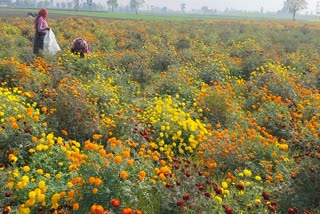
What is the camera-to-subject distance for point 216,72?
943cm

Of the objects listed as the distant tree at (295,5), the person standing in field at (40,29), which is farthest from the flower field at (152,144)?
the distant tree at (295,5)

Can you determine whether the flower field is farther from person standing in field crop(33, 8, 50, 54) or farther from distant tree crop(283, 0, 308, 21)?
distant tree crop(283, 0, 308, 21)

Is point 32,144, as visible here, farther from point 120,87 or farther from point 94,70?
point 94,70

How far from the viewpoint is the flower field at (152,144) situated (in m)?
3.16

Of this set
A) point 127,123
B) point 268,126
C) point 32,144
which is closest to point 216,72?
point 268,126

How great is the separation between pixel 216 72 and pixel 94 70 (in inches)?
128

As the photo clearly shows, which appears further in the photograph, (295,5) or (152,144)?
(295,5)

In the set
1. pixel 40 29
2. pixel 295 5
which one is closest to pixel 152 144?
pixel 40 29

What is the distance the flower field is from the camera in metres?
3.16

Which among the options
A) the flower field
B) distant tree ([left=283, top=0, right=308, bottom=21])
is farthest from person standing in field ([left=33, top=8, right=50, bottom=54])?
distant tree ([left=283, top=0, right=308, bottom=21])

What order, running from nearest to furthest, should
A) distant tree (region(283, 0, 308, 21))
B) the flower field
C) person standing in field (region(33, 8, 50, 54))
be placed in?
the flower field < person standing in field (region(33, 8, 50, 54)) < distant tree (region(283, 0, 308, 21))

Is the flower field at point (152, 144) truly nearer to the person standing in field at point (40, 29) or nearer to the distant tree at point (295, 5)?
the person standing in field at point (40, 29)

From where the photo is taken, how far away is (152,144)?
4.55 metres

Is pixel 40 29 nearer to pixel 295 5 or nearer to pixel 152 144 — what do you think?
pixel 152 144
